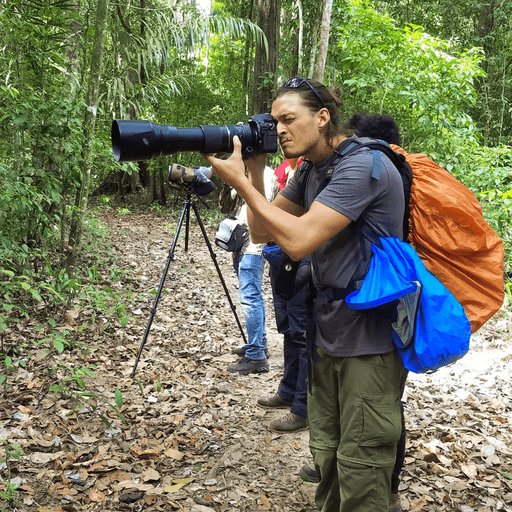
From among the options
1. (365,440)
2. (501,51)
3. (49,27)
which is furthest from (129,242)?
(501,51)

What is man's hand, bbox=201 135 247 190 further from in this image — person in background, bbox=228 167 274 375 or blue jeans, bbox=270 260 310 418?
person in background, bbox=228 167 274 375

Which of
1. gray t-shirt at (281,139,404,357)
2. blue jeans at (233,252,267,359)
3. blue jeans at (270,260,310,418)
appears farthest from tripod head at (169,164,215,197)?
gray t-shirt at (281,139,404,357)

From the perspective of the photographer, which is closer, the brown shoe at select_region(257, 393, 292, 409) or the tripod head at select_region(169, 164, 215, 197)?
the brown shoe at select_region(257, 393, 292, 409)

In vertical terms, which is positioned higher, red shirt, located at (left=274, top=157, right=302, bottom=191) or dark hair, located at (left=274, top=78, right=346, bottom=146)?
dark hair, located at (left=274, top=78, right=346, bottom=146)

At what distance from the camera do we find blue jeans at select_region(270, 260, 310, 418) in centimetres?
321

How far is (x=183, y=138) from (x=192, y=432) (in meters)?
2.23

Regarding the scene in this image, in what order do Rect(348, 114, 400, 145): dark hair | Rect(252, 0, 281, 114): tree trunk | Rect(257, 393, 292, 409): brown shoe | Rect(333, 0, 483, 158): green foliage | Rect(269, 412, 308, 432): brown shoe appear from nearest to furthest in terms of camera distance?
Rect(348, 114, 400, 145): dark hair < Rect(269, 412, 308, 432): brown shoe < Rect(257, 393, 292, 409): brown shoe < Rect(333, 0, 483, 158): green foliage < Rect(252, 0, 281, 114): tree trunk

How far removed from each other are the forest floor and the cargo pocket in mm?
1087

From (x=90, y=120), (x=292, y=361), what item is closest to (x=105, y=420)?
(x=292, y=361)

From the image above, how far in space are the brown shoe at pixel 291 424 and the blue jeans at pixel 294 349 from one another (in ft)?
0.12

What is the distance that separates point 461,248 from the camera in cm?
178

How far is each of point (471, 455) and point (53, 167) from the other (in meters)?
4.59

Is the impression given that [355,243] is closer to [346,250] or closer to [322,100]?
[346,250]

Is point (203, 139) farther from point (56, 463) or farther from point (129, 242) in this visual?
point (129, 242)
